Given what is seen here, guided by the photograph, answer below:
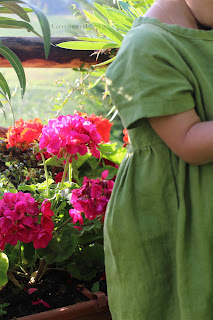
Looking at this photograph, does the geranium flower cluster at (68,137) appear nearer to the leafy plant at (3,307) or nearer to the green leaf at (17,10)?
the green leaf at (17,10)

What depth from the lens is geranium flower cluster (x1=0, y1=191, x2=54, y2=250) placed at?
1.30 meters

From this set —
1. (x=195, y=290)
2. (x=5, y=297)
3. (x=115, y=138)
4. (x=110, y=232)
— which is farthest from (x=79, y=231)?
(x=115, y=138)

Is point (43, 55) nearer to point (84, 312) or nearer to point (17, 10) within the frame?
point (17, 10)

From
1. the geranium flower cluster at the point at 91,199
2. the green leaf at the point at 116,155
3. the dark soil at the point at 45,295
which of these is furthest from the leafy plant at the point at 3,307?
the green leaf at the point at 116,155

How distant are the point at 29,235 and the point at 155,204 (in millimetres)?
562

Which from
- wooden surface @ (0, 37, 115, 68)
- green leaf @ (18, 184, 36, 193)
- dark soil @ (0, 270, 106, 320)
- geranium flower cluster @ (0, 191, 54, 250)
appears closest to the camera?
geranium flower cluster @ (0, 191, 54, 250)

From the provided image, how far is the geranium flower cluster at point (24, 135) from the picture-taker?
6.31 feet

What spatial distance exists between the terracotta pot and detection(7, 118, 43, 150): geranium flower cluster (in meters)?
0.74

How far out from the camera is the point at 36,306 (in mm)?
1436

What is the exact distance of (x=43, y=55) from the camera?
225 centimetres

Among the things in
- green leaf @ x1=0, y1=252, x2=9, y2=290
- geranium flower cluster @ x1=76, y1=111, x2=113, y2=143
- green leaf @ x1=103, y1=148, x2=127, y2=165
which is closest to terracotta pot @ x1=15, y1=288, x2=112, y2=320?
green leaf @ x1=0, y1=252, x2=9, y2=290

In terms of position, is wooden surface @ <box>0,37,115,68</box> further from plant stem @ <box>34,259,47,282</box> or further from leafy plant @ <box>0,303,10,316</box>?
Answer: leafy plant @ <box>0,303,10,316</box>

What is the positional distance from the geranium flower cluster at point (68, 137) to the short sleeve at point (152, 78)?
0.61 metres

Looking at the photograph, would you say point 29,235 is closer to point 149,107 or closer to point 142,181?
point 142,181
